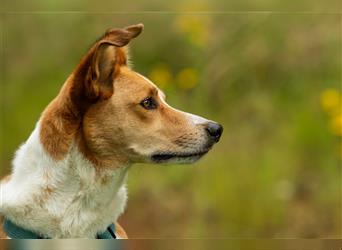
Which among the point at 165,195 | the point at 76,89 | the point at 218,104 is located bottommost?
the point at 165,195

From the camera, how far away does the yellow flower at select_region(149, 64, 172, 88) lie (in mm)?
7320

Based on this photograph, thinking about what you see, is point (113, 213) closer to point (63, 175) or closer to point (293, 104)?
point (63, 175)

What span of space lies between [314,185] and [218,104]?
48.8 inches

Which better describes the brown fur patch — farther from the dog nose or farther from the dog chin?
the dog nose

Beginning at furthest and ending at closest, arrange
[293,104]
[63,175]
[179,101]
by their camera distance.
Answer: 1. [293,104]
2. [179,101]
3. [63,175]

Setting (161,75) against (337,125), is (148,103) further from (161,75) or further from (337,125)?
(161,75)

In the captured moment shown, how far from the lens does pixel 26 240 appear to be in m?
3.70

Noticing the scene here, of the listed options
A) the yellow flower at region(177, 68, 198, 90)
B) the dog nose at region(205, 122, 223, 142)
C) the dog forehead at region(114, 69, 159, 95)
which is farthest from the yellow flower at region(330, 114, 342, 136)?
the dog forehead at region(114, 69, 159, 95)

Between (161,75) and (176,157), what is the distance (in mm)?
3695

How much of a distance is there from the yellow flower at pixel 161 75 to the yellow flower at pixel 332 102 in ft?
4.99

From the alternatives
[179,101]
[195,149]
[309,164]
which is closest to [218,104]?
[179,101]

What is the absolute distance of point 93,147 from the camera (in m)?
3.73

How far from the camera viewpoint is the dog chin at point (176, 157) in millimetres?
3826

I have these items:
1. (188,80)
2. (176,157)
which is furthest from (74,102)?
(188,80)
